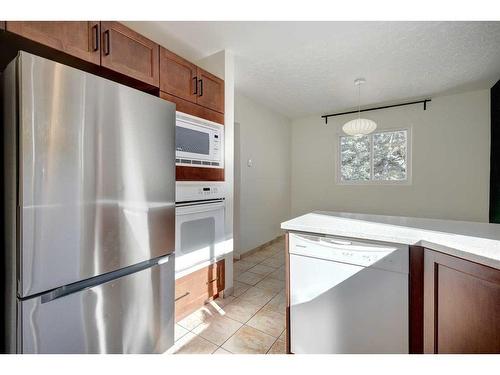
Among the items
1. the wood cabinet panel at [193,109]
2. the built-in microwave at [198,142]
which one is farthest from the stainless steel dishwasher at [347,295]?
the wood cabinet panel at [193,109]

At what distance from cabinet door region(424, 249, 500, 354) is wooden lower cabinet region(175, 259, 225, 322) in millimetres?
1459

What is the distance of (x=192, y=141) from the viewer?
1.73 meters

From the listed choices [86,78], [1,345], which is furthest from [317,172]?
[1,345]

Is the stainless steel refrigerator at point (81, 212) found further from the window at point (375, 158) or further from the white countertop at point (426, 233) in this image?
the window at point (375, 158)

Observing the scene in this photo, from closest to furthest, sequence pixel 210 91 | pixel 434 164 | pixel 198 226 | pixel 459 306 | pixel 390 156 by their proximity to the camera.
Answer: pixel 459 306, pixel 198 226, pixel 210 91, pixel 434 164, pixel 390 156

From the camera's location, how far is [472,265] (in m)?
0.81

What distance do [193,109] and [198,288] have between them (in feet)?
4.81

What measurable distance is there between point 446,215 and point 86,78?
4.65 metres

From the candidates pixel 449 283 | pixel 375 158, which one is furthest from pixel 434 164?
pixel 449 283

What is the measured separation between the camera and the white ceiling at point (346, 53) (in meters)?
1.86

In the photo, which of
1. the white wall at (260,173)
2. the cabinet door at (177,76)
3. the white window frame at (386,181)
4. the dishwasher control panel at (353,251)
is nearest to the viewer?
the dishwasher control panel at (353,251)

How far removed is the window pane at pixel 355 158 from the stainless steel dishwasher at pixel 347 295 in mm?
3463

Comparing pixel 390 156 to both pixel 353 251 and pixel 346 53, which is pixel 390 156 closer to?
pixel 346 53
